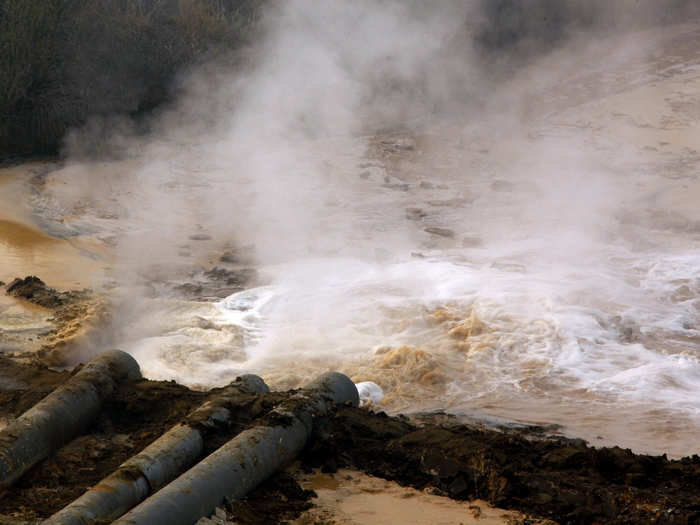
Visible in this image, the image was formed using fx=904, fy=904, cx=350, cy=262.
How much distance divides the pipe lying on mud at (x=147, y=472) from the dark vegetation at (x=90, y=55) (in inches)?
338

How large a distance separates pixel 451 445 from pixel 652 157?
880cm

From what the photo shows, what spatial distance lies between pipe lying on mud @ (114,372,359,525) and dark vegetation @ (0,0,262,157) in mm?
8636

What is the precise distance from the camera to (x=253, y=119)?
527 inches

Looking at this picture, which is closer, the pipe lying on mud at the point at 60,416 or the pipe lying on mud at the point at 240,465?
the pipe lying on mud at the point at 240,465

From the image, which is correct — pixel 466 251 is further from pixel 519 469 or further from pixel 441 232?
pixel 519 469

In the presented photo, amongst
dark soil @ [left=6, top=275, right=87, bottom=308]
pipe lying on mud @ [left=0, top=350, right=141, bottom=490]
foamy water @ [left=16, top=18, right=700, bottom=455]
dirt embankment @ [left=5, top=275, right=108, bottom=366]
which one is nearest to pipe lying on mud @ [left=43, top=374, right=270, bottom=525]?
pipe lying on mud @ [left=0, top=350, right=141, bottom=490]

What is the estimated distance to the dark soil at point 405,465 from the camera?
3.63m

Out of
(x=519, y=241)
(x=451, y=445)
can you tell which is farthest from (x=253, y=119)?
(x=451, y=445)

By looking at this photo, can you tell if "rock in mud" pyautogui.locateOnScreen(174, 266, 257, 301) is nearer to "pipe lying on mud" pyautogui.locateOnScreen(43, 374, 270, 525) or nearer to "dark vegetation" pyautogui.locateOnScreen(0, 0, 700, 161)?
"pipe lying on mud" pyautogui.locateOnScreen(43, 374, 270, 525)

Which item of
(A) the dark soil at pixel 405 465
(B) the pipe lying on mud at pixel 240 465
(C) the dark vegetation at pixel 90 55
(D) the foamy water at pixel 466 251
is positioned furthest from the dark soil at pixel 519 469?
(C) the dark vegetation at pixel 90 55

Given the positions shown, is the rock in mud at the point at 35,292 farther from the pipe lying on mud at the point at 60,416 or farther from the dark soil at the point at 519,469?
the dark soil at the point at 519,469

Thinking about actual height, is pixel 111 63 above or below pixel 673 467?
above

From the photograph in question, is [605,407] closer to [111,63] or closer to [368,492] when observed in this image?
[368,492]

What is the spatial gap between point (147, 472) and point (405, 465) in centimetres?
115
